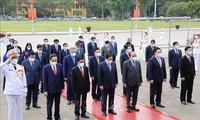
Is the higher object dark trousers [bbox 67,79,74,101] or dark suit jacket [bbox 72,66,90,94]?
dark suit jacket [bbox 72,66,90,94]

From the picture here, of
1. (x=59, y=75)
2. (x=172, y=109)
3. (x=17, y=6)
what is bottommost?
(x=172, y=109)

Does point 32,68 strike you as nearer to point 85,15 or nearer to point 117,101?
point 117,101

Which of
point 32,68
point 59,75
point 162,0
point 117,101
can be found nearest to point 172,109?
point 117,101

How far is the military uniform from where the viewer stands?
6730mm

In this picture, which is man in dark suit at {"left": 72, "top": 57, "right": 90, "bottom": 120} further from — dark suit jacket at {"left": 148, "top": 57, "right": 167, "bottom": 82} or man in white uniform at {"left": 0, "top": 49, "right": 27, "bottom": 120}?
dark suit jacket at {"left": 148, "top": 57, "right": 167, "bottom": 82}

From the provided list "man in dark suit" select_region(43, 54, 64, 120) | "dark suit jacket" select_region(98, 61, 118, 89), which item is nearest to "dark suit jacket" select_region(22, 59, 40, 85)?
"man in dark suit" select_region(43, 54, 64, 120)

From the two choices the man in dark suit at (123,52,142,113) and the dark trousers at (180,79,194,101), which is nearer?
the man in dark suit at (123,52,142,113)

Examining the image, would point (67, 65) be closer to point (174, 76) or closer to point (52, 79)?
point (52, 79)

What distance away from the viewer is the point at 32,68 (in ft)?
28.5

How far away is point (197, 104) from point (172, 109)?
3.49ft

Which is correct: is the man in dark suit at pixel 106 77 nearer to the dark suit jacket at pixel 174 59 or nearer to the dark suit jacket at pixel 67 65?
the dark suit jacket at pixel 67 65

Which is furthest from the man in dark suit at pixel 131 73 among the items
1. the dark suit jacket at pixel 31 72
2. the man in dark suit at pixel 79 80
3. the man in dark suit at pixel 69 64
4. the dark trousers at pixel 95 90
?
the dark suit jacket at pixel 31 72

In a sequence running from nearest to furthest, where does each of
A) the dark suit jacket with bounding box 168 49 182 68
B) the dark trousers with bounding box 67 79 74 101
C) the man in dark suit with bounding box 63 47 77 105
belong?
the man in dark suit with bounding box 63 47 77 105 < the dark trousers with bounding box 67 79 74 101 < the dark suit jacket with bounding box 168 49 182 68

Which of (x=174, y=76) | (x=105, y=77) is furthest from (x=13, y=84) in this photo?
(x=174, y=76)
